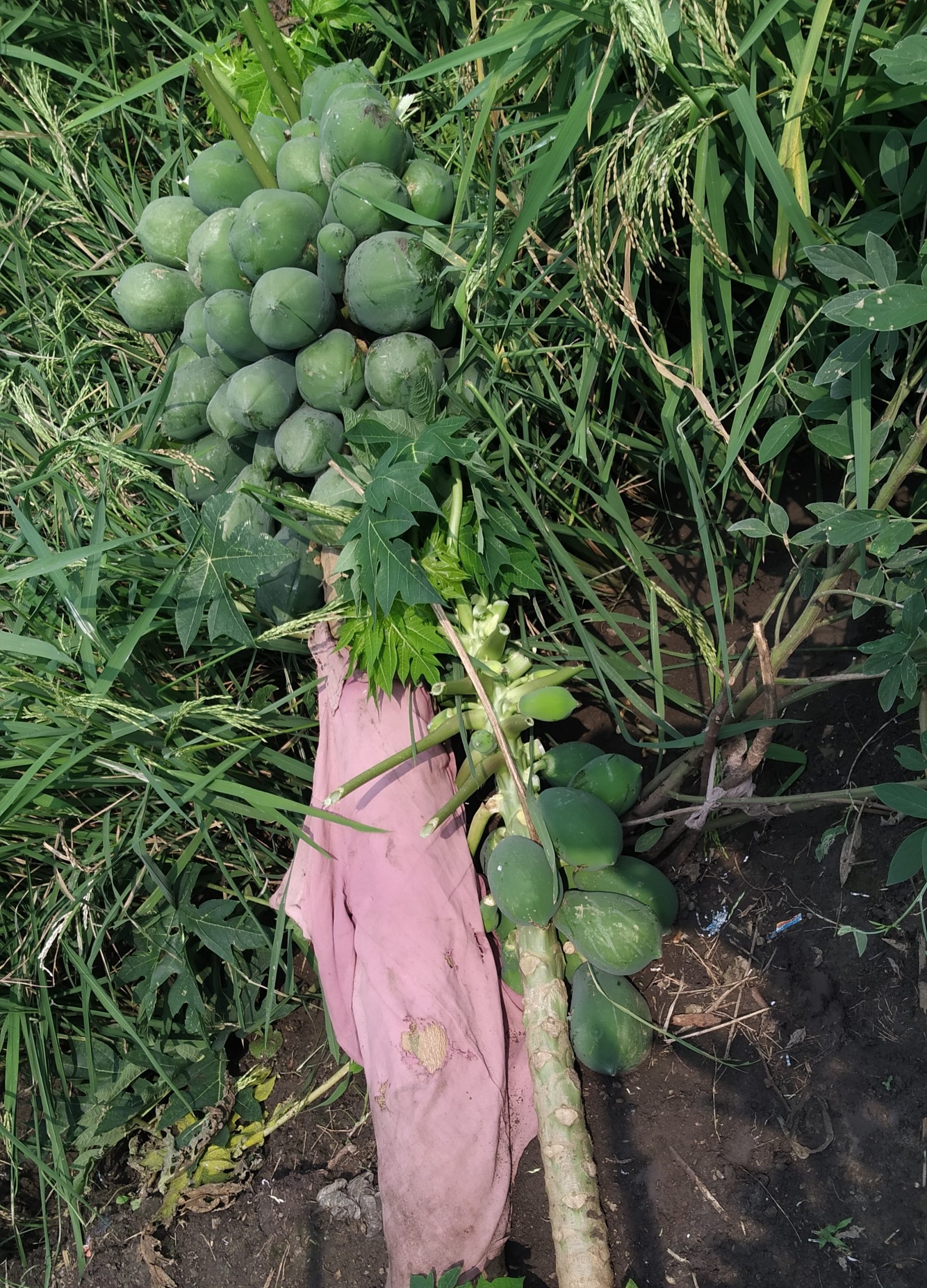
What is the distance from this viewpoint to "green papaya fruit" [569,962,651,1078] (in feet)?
4.94

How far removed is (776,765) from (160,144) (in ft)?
7.25

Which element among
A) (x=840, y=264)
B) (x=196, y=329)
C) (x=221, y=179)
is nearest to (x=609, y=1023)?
(x=840, y=264)

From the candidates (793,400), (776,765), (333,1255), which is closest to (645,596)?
(776,765)

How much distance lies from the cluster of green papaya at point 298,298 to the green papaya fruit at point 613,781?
2.17ft

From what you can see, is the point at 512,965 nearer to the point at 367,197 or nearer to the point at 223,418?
the point at 223,418

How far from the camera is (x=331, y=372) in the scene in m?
1.64

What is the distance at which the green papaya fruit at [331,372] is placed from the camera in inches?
64.5

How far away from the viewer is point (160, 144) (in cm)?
232

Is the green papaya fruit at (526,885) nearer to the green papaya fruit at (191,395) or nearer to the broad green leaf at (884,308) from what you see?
the broad green leaf at (884,308)

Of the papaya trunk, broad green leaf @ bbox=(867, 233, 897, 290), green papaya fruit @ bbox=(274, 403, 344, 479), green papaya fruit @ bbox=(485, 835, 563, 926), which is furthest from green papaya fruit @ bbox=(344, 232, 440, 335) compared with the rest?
green papaya fruit @ bbox=(485, 835, 563, 926)

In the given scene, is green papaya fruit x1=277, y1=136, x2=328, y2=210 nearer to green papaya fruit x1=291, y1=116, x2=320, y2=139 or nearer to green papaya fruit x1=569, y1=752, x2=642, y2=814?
green papaya fruit x1=291, y1=116, x2=320, y2=139

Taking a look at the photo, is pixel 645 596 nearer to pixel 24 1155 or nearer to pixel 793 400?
pixel 793 400

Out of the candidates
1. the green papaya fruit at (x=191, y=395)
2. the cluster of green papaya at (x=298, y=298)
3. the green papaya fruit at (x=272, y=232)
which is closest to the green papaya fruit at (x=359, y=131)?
the cluster of green papaya at (x=298, y=298)

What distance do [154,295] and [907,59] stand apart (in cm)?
140
